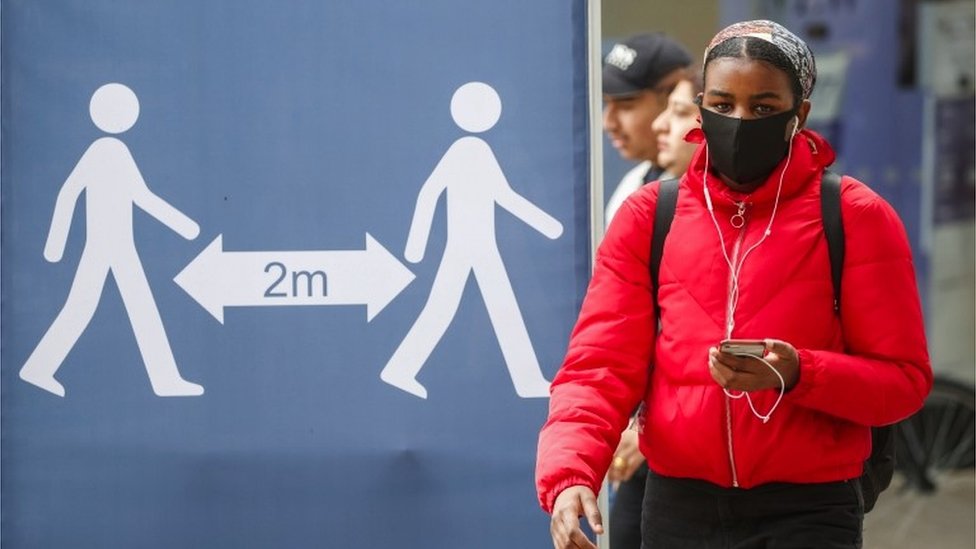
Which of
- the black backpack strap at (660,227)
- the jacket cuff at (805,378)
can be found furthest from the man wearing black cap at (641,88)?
the jacket cuff at (805,378)

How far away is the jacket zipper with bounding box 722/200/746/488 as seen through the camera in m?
2.97

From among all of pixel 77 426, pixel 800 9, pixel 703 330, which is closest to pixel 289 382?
pixel 77 426

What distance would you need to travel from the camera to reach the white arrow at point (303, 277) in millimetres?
4406

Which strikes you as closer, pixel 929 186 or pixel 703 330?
pixel 703 330

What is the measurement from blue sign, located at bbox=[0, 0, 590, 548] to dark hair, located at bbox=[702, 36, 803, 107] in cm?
135

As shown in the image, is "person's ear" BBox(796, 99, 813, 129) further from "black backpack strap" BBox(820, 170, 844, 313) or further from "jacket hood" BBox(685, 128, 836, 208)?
"black backpack strap" BBox(820, 170, 844, 313)

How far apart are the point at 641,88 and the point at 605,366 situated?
6.62 feet

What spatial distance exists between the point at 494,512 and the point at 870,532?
439 centimetres

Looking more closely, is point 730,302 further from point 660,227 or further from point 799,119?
point 799,119

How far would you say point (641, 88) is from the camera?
197 inches

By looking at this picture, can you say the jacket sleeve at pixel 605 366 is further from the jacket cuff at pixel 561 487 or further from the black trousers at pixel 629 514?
the black trousers at pixel 629 514

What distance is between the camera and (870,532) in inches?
329

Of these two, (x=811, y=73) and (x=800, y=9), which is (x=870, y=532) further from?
(x=811, y=73)

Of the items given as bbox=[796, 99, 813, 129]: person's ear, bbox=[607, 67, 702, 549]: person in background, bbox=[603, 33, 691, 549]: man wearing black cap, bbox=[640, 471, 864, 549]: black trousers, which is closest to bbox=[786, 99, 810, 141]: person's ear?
bbox=[796, 99, 813, 129]: person's ear
